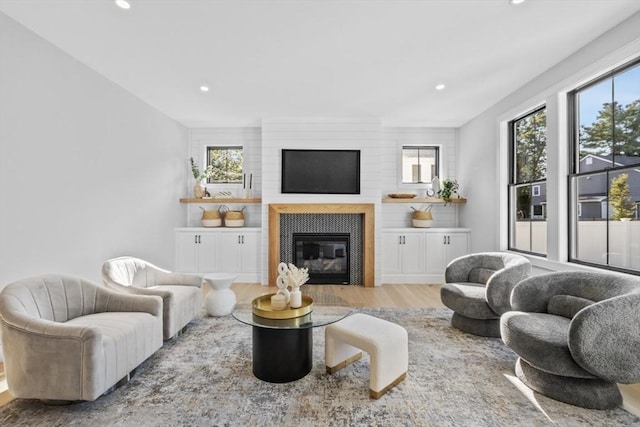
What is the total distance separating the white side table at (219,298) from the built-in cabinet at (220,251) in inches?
61.3

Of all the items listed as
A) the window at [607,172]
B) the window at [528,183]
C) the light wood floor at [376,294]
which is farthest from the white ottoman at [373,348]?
the window at [528,183]

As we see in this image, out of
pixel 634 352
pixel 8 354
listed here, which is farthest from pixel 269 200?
pixel 634 352

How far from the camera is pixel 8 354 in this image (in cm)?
196

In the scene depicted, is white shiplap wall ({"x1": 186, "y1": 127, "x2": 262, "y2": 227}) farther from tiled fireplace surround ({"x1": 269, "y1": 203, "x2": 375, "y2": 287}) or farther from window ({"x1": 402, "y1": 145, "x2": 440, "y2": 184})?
window ({"x1": 402, "y1": 145, "x2": 440, "y2": 184})

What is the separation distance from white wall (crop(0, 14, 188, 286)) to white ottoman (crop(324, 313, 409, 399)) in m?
2.62

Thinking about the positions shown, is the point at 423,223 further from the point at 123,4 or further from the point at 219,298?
the point at 123,4

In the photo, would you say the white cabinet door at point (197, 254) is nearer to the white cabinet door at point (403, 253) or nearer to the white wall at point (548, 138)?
the white cabinet door at point (403, 253)

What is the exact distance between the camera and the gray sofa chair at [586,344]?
6.05ft

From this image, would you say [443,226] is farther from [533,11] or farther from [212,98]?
[212,98]

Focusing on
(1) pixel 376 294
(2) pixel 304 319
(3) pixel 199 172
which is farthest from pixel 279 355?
(3) pixel 199 172

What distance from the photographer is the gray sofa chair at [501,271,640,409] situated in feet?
6.05

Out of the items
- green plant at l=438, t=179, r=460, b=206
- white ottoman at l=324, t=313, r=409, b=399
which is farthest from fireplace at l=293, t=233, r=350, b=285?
white ottoman at l=324, t=313, r=409, b=399

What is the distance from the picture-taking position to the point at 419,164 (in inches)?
221

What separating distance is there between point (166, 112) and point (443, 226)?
4.96 m
